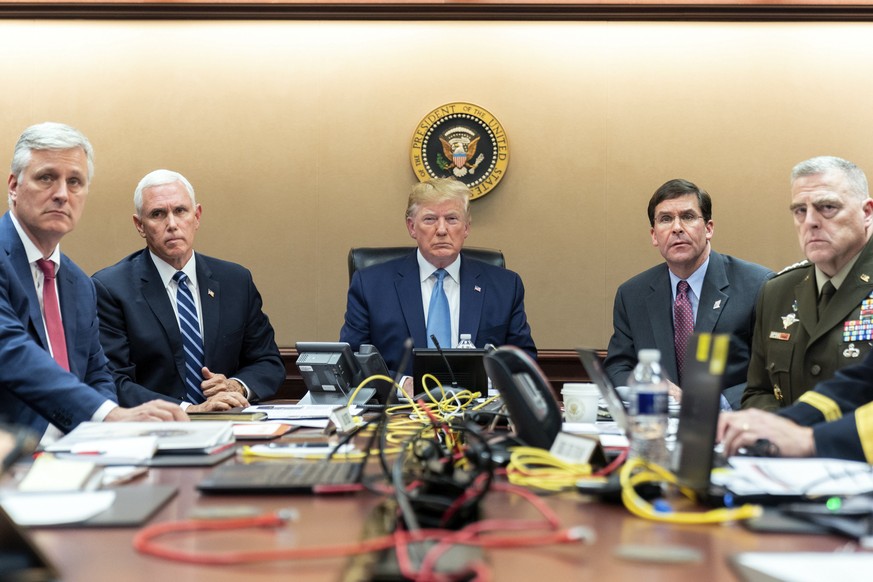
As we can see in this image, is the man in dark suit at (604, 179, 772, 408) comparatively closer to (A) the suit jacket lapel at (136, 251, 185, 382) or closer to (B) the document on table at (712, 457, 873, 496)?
(A) the suit jacket lapel at (136, 251, 185, 382)

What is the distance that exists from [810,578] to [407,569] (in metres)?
0.45

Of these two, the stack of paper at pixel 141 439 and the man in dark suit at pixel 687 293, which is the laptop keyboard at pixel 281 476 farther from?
the man in dark suit at pixel 687 293

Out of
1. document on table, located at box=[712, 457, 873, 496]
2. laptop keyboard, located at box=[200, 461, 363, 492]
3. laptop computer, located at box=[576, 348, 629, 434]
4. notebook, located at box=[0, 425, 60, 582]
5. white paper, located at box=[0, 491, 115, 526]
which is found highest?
laptop computer, located at box=[576, 348, 629, 434]

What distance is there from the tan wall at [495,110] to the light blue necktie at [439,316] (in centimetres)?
112

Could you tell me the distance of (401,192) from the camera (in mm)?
4918

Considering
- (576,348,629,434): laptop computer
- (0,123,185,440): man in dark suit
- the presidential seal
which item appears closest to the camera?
(576,348,629,434): laptop computer

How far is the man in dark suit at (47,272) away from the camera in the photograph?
261cm

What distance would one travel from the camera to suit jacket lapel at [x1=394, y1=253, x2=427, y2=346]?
12.5 feet

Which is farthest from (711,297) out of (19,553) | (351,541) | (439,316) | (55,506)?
(19,553)

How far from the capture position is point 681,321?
363 centimetres

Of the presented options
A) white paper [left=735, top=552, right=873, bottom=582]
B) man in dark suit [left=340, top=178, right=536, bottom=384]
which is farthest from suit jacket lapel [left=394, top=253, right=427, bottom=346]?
white paper [left=735, top=552, right=873, bottom=582]

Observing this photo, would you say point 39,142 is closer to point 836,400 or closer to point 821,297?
point 836,400

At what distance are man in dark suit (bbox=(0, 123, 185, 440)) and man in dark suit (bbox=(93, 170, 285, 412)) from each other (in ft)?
1.37

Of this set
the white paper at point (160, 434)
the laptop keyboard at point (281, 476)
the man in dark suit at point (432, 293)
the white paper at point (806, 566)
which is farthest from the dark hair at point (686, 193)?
the white paper at point (806, 566)
